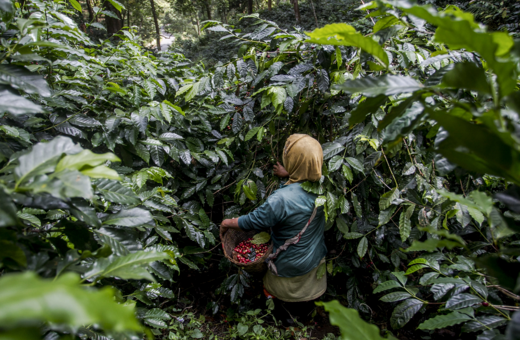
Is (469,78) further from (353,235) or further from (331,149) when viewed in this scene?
(353,235)

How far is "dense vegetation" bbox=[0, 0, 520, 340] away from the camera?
58 cm

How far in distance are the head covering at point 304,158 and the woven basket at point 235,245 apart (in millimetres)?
687

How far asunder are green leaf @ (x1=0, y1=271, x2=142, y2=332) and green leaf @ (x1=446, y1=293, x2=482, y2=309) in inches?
62.1

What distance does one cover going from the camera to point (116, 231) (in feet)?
3.16

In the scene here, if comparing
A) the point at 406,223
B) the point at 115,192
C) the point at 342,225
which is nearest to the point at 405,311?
the point at 406,223

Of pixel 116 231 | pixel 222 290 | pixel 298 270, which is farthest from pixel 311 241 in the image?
pixel 116 231

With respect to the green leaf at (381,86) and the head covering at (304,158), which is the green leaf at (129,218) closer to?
the green leaf at (381,86)

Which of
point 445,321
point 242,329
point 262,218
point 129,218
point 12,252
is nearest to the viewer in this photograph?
point 12,252

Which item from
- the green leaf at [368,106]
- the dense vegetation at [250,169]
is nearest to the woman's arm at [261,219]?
the dense vegetation at [250,169]

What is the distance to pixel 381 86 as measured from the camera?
68 centimetres

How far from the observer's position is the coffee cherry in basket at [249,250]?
90.8 inches

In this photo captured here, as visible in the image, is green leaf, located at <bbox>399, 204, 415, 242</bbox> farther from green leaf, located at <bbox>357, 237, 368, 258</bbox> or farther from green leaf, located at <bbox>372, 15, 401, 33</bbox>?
green leaf, located at <bbox>372, 15, 401, 33</bbox>

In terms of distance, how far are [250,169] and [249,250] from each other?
0.70 meters

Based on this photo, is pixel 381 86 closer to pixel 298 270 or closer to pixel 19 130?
pixel 19 130
